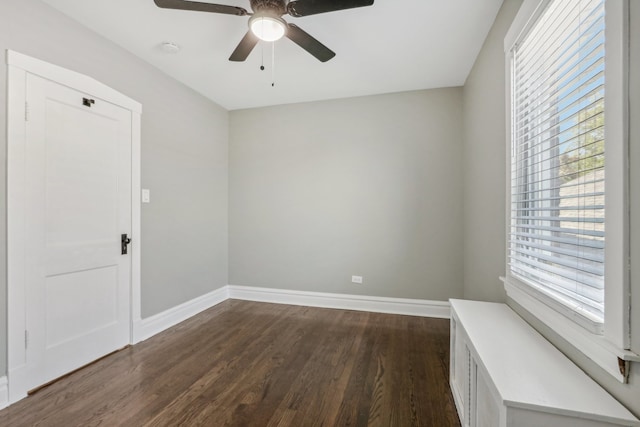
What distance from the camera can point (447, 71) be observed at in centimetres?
296

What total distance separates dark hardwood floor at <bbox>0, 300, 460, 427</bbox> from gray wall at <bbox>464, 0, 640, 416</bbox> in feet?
2.64

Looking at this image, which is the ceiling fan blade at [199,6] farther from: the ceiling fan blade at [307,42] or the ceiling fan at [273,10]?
the ceiling fan blade at [307,42]

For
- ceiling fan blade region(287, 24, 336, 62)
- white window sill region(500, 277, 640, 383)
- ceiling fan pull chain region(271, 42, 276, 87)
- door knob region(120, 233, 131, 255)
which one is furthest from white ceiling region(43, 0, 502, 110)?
white window sill region(500, 277, 640, 383)

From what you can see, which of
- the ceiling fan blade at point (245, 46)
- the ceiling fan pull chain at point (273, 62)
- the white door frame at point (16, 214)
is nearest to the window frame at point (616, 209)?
the ceiling fan blade at point (245, 46)

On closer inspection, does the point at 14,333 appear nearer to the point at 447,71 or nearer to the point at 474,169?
the point at 474,169

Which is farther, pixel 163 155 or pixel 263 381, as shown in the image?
pixel 163 155

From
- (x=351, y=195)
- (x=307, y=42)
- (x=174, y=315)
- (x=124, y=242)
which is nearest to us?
(x=307, y=42)

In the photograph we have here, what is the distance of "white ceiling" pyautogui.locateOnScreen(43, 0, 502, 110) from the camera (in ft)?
6.88

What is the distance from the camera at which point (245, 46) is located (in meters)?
2.09

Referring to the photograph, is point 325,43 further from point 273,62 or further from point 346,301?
point 346,301

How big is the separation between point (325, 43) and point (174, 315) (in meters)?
3.17

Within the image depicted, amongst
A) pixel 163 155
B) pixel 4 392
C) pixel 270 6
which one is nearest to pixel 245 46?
pixel 270 6

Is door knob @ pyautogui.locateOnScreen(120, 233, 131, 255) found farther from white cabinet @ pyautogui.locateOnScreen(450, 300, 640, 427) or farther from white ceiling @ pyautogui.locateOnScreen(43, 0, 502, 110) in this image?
white cabinet @ pyautogui.locateOnScreen(450, 300, 640, 427)

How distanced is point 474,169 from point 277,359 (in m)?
2.53
